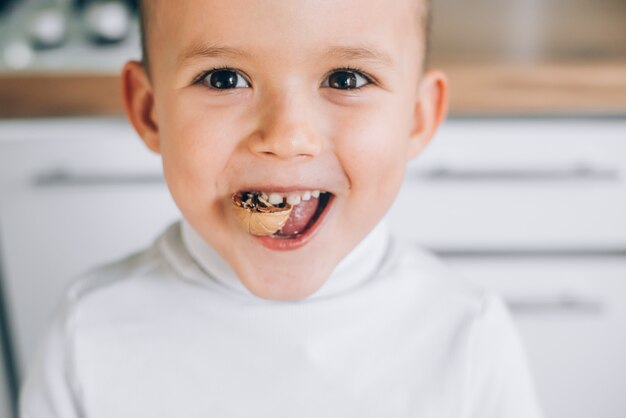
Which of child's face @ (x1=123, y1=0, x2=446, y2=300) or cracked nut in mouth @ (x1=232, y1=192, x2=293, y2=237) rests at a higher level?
child's face @ (x1=123, y1=0, x2=446, y2=300)

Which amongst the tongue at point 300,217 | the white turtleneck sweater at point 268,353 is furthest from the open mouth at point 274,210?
the white turtleneck sweater at point 268,353

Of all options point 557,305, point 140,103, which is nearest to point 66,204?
point 140,103

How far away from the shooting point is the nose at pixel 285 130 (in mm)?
466

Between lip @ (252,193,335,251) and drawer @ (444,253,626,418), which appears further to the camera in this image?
drawer @ (444,253,626,418)

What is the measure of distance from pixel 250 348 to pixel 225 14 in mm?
303

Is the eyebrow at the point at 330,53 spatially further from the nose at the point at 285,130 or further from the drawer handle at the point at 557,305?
the drawer handle at the point at 557,305

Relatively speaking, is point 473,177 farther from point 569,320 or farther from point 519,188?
point 569,320

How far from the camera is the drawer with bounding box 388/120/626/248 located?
0.94 m

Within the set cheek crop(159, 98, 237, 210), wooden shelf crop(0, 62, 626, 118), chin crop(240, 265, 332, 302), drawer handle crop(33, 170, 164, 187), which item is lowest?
chin crop(240, 265, 332, 302)

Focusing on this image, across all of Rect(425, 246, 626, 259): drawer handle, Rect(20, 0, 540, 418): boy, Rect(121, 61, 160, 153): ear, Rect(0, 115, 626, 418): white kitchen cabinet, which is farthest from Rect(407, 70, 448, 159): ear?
Rect(425, 246, 626, 259): drawer handle

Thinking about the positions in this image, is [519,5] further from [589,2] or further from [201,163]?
[201,163]

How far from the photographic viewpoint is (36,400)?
597mm

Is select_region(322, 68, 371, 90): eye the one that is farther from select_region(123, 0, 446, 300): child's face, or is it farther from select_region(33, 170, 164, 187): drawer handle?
select_region(33, 170, 164, 187): drawer handle

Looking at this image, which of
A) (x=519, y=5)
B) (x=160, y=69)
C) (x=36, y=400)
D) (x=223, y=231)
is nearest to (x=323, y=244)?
(x=223, y=231)
